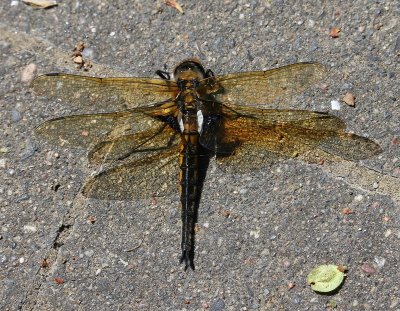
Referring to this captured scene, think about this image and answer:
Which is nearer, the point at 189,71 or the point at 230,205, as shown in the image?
the point at 230,205

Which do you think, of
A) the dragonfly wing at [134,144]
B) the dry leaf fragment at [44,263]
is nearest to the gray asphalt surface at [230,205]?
the dry leaf fragment at [44,263]

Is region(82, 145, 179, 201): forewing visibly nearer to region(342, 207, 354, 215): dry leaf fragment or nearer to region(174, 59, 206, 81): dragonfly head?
region(174, 59, 206, 81): dragonfly head

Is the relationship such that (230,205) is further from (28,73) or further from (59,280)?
(28,73)

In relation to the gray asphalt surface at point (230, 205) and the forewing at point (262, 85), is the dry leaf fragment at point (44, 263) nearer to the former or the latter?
the gray asphalt surface at point (230, 205)

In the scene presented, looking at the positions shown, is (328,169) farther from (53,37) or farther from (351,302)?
(53,37)

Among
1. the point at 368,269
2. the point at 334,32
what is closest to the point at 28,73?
the point at 334,32

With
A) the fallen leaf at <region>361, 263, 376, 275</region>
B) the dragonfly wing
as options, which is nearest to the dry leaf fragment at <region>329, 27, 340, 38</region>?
the dragonfly wing

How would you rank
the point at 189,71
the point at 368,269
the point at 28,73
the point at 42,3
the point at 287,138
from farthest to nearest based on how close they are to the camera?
the point at 42,3, the point at 28,73, the point at 189,71, the point at 287,138, the point at 368,269
